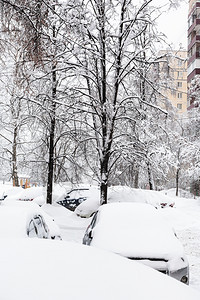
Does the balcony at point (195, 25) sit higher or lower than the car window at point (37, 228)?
higher

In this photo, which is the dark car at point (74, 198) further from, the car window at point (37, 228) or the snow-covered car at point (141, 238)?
the snow-covered car at point (141, 238)

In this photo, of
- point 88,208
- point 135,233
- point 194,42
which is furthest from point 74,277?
point 194,42

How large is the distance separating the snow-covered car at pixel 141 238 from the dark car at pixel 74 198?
32.8 feet

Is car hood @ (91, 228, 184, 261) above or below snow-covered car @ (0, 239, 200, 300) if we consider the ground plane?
below

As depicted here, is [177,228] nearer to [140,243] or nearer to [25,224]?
[140,243]

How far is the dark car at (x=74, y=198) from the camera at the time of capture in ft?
56.9

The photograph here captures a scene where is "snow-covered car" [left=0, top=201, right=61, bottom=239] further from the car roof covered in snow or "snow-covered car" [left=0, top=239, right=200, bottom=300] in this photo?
"snow-covered car" [left=0, top=239, right=200, bottom=300]

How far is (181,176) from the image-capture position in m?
44.7

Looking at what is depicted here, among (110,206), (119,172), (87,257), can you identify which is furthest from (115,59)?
(87,257)

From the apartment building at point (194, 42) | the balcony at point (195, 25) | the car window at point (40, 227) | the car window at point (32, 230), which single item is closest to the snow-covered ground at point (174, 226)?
the car window at point (40, 227)

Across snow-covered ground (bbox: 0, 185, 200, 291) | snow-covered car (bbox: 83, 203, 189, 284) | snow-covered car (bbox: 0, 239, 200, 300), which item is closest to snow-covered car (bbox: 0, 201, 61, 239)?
snow-covered car (bbox: 83, 203, 189, 284)

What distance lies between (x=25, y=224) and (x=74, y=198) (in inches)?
435

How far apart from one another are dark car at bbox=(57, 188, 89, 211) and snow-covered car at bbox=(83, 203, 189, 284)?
999 centimetres

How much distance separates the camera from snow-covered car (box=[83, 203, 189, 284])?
5.59m
